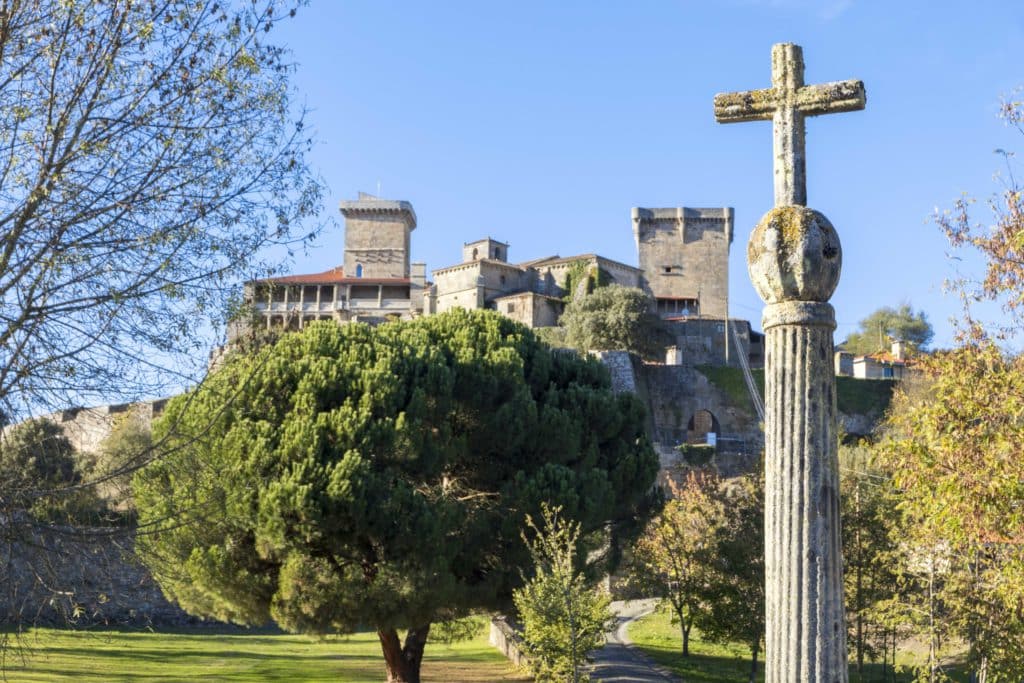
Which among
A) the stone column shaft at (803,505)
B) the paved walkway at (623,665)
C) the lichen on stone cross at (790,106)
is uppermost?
the lichen on stone cross at (790,106)

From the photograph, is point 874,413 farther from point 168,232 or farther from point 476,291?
point 168,232

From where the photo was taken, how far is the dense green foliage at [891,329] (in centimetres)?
9081

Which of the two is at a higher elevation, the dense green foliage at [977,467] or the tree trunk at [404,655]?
the dense green foliage at [977,467]

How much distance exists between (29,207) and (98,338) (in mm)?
1370

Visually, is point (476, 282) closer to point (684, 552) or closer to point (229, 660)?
point (229, 660)

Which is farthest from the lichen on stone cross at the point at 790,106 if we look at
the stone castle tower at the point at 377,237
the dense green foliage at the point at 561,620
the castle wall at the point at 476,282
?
the stone castle tower at the point at 377,237

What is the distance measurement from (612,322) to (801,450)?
200 ft

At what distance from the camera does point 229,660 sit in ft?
96.4

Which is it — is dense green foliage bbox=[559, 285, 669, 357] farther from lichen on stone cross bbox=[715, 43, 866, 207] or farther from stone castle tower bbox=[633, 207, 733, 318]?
lichen on stone cross bbox=[715, 43, 866, 207]

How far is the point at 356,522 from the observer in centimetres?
2042

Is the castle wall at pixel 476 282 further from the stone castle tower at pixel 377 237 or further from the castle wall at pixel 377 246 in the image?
the castle wall at pixel 377 246

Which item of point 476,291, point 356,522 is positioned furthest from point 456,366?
point 476,291

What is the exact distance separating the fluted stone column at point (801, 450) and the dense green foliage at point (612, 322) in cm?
5921

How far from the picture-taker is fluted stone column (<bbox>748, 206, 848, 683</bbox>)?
18.7 feet
